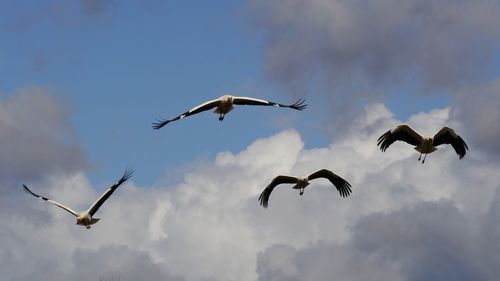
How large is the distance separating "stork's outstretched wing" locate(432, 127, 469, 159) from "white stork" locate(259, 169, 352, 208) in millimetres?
7759

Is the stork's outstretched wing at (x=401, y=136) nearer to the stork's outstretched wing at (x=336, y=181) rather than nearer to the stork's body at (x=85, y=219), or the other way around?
the stork's outstretched wing at (x=336, y=181)

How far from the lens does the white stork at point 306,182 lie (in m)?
85.3

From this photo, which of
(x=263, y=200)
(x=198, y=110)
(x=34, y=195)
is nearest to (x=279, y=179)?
(x=263, y=200)

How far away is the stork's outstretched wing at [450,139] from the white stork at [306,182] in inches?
305

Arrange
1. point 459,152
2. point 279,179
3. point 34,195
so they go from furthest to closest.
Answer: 1. point 34,195
2. point 279,179
3. point 459,152

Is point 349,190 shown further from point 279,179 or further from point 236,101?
point 236,101

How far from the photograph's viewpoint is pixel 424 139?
3221 inches

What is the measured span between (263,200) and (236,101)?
8.63 meters

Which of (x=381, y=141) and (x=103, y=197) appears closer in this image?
(x=381, y=141)

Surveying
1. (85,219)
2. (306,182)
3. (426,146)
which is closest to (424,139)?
(426,146)

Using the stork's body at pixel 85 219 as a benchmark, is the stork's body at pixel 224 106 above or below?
above

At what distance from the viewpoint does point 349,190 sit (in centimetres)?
8794


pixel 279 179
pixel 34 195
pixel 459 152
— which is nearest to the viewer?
pixel 459 152

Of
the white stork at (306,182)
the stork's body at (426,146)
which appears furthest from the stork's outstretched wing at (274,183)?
the stork's body at (426,146)
